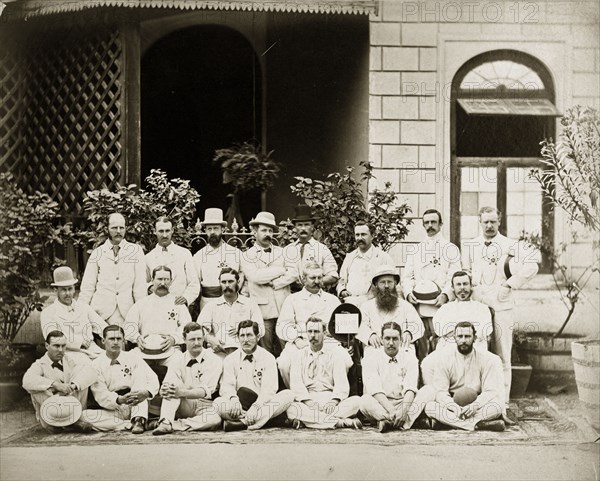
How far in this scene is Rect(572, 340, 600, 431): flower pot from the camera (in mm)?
7105

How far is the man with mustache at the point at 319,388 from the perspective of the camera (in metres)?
7.26

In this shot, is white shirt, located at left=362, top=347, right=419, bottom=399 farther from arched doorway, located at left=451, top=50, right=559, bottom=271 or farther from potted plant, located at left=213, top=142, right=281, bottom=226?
potted plant, located at left=213, top=142, right=281, bottom=226

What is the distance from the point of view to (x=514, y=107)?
886 centimetres

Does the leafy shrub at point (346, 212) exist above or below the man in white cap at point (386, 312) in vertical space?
above

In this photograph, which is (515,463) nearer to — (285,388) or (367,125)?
(285,388)

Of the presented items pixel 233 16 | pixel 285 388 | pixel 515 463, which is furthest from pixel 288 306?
pixel 233 16

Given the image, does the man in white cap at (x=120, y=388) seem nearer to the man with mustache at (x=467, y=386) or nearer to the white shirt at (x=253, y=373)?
the white shirt at (x=253, y=373)

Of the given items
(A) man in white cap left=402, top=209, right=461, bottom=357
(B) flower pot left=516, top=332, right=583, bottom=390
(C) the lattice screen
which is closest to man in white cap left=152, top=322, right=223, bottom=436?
(A) man in white cap left=402, top=209, right=461, bottom=357

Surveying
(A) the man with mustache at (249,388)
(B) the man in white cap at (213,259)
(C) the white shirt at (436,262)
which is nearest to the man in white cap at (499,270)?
(C) the white shirt at (436,262)

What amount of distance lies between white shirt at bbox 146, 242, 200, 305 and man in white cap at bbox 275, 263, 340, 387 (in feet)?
2.88

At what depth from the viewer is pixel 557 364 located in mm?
8242

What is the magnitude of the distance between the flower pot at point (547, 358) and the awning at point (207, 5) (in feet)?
12.3

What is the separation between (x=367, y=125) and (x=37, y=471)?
A: 4.95m

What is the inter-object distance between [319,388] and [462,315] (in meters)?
1.47
